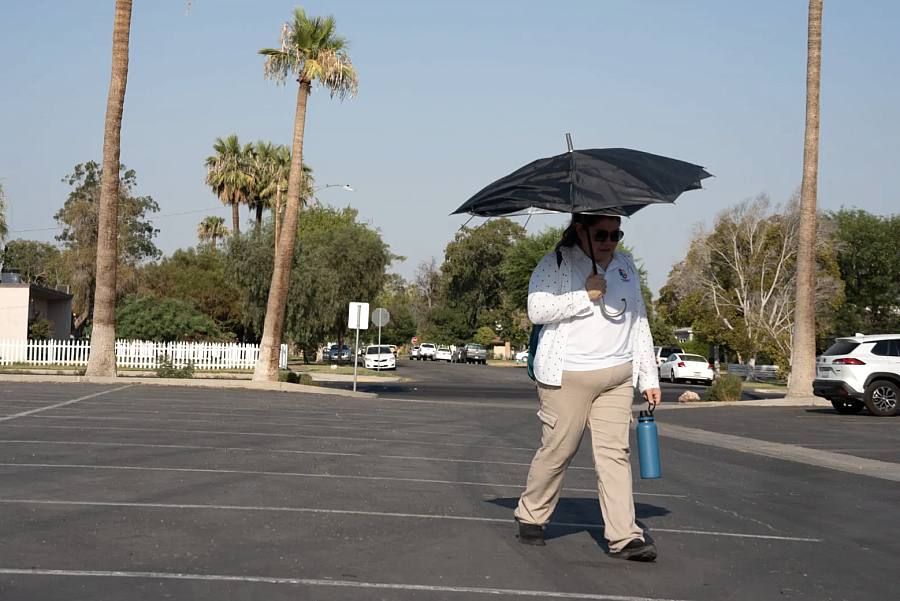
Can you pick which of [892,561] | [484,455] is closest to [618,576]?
[892,561]

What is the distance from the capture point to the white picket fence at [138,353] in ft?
121

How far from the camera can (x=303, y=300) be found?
49.9 m

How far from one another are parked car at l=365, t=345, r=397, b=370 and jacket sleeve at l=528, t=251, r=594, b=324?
160 ft

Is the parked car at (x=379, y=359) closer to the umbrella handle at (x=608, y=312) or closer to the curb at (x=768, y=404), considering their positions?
the curb at (x=768, y=404)

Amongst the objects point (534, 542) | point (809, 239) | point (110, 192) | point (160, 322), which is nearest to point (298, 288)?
point (160, 322)

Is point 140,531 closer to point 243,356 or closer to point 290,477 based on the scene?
point 290,477

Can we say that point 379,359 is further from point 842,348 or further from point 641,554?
point 641,554

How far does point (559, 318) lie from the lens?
598 cm

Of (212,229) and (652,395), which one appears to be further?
(212,229)

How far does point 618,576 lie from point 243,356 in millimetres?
36429

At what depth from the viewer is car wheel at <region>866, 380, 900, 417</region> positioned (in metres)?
21.2

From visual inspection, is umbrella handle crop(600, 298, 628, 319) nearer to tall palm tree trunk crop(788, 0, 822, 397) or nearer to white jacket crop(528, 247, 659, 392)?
white jacket crop(528, 247, 659, 392)

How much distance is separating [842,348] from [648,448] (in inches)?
681

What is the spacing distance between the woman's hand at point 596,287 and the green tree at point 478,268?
101337 millimetres
